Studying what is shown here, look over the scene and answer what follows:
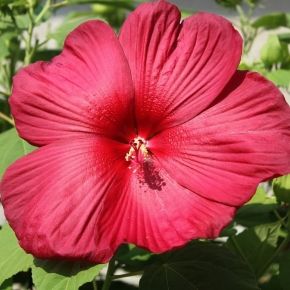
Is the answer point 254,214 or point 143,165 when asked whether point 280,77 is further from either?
point 143,165

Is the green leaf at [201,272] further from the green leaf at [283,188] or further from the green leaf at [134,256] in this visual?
the green leaf at [134,256]

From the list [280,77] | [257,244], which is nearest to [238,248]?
[257,244]

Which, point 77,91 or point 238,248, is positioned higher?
point 77,91

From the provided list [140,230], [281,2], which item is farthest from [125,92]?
[281,2]

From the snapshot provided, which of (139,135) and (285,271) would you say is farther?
(285,271)

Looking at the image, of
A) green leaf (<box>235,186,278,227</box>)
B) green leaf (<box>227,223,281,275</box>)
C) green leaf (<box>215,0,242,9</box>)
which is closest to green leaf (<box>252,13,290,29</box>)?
green leaf (<box>215,0,242,9</box>)

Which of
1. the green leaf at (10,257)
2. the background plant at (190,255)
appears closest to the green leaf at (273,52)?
the background plant at (190,255)

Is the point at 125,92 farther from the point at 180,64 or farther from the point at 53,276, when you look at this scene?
the point at 53,276
